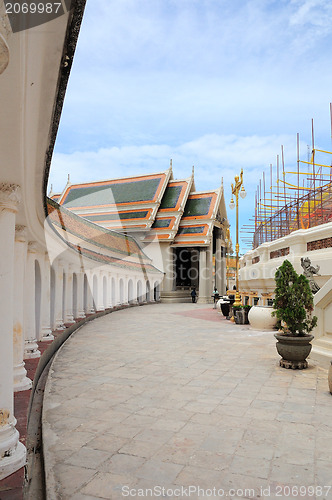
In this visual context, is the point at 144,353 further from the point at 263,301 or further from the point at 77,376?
the point at 263,301

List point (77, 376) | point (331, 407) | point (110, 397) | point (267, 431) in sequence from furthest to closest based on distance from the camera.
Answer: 1. point (77, 376)
2. point (110, 397)
3. point (331, 407)
4. point (267, 431)

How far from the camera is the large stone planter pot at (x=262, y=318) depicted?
12.4 metres

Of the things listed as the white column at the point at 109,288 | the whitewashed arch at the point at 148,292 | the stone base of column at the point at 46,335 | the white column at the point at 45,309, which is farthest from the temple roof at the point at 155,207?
the stone base of column at the point at 46,335

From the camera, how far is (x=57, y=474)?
333 cm

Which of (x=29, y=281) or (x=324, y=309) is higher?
(x=29, y=281)

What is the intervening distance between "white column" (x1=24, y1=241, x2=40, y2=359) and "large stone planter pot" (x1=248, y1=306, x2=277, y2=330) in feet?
24.5

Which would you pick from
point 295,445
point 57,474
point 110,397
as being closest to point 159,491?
point 57,474

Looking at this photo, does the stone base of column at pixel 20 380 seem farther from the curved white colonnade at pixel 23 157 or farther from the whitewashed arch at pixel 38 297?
the whitewashed arch at pixel 38 297

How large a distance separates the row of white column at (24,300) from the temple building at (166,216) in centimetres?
1322

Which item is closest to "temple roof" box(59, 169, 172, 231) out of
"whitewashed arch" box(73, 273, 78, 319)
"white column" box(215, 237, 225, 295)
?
"white column" box(215, 237, 225, 295)

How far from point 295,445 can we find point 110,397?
2.70 m

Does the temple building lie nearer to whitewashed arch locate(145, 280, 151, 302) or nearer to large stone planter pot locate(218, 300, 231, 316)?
whitewashed arch locate(145, 280, 151, 302)

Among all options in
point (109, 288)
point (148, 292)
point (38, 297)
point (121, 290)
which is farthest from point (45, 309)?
point (148, 292)

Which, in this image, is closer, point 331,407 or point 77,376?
point 331,407
